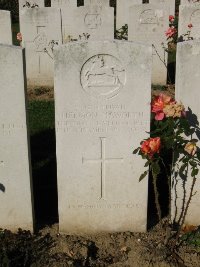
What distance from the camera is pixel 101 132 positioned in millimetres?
4062

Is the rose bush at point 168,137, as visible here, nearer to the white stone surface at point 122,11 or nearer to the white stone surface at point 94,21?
the white stone surface at point 94,21

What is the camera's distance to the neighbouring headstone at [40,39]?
8.89 metres

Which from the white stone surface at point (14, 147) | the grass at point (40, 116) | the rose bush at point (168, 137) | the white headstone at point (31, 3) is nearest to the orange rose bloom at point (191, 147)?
the rose bush at point (168, 137)

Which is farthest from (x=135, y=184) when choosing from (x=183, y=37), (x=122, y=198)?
(x=183, y=37)

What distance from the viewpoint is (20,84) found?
12.7 feet

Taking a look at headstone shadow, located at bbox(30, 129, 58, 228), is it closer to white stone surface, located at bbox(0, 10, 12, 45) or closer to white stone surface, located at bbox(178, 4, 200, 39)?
white stone surface, located at bbox(0, 10, 12, 45)

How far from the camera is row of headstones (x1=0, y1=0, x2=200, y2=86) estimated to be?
29.5 ft

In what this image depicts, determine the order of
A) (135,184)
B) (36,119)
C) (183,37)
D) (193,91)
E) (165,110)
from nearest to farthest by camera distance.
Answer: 1. (165,110)
2. (193,91)
3. (135,184)
4. (36,119)
5. (183,37)

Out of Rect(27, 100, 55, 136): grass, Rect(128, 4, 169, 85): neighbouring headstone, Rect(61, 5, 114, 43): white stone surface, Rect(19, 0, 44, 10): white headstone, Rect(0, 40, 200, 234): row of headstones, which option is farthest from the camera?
Rect(19, 0, 44, 10): white headstone

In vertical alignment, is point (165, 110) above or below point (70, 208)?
above

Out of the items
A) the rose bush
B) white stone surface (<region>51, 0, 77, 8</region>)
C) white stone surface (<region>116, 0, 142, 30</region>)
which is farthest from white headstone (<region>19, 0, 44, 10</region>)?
the rose bush

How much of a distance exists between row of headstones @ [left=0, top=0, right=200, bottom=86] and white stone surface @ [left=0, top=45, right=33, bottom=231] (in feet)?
17.3

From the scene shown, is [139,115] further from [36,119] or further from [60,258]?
[36,119]

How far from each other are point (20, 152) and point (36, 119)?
3.21 m
